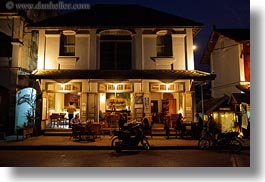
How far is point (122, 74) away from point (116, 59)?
2.12 m

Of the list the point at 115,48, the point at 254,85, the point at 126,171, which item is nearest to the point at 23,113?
the point at 115,48

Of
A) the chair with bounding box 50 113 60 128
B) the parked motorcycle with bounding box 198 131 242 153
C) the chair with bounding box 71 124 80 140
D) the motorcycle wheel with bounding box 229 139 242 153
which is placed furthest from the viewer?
the chair with bounding box 50 113 60 128

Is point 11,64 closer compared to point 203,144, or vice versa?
point 203,144

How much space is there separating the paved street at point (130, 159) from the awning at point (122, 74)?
6.04 metres

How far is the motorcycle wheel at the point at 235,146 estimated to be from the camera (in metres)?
12.6

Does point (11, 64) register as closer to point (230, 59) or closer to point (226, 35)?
point (226, 35)

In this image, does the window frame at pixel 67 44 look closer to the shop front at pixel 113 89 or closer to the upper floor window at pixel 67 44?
the upper floor window at pixel 67 44

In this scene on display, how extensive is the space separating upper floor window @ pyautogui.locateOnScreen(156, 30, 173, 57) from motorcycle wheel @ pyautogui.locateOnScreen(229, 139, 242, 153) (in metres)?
8.33

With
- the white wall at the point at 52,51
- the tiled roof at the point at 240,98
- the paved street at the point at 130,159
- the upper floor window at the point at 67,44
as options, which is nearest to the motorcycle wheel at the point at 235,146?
the paved street at the point at 130,159

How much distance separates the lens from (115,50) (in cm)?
1895

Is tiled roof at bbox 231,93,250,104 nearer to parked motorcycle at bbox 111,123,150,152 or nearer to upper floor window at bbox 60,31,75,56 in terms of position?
parked motorcycle at bbox 111,123,150,152

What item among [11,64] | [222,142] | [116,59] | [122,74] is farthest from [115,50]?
[222,142]

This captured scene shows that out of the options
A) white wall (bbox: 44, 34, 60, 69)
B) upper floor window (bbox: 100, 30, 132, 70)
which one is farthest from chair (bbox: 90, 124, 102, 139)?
white wall (bbox: 44, 34, 60, 69)

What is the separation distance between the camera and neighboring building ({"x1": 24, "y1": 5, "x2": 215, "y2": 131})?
1784 centimetres
